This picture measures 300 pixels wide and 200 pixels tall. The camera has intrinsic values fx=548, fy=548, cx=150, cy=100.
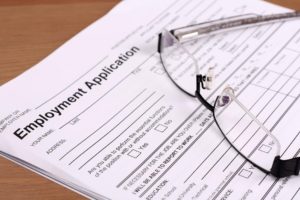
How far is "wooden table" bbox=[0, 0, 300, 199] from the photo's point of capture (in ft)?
2.37

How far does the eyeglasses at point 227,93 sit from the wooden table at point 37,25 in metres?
0.12

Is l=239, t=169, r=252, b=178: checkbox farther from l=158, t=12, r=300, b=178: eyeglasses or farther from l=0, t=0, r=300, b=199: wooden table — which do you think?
l=0, t=0, r=300, b=199: wooden table

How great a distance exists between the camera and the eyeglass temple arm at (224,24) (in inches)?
29.6

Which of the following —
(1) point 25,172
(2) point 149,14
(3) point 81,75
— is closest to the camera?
(1) point 25,172

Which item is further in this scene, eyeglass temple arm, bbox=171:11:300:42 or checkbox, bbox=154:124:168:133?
eyeglass temple arm, bbox=171:11:300:42

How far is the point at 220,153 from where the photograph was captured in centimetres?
59

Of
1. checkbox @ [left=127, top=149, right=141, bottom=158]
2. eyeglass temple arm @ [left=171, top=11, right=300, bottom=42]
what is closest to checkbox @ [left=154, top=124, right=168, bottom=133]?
checkbox @ [left=127, top=149, right=141, bottom=158]

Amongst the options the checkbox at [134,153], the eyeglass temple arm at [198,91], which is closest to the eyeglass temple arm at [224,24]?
the eyeglass temple arm at [198,91]

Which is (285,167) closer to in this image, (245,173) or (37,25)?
(245,173)

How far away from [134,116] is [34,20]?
9.9 inches

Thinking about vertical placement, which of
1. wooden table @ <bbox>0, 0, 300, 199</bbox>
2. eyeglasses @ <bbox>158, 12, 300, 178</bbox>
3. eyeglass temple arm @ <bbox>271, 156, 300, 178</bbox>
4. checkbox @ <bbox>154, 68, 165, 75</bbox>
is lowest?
eyeglass temple arm @ <bbox>271, 156, 300, 178</bbox>

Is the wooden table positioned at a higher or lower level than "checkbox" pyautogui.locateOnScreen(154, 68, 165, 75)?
higher

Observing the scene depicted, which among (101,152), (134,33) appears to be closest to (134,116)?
(101,152)

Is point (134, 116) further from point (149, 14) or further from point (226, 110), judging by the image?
point (149, 14)
